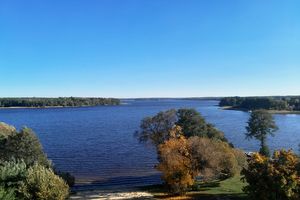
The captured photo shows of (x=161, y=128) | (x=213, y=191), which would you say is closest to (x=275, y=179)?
(x=213, y=191)

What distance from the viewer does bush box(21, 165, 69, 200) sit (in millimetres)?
26562

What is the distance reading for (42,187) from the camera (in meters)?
26.5

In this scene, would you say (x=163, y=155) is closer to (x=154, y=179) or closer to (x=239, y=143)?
(x=154, y=179)

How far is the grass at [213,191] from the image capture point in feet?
117

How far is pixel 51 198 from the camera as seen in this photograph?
88.2ft

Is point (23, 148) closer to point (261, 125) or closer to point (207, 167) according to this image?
point (207, 167)

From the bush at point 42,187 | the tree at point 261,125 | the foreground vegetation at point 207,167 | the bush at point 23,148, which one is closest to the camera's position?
the bush at point 42,187

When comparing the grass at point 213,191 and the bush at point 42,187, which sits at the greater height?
the bush at point 42,187

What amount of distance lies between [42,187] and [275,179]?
56.9ft

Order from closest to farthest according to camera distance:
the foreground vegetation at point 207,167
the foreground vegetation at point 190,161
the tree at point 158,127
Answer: the foreground vegetation at point 207,167
the foreground vegetation at point 190,161
the tree at point 158,127

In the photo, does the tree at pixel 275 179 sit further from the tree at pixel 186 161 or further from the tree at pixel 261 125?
the tree at pixel 261 125

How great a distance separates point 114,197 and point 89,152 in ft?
121

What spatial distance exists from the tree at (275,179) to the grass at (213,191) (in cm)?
496

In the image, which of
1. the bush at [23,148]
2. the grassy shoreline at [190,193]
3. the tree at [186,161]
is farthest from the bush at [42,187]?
the bush at [23,148]
